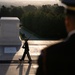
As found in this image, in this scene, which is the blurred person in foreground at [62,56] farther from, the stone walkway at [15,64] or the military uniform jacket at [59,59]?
A: the stone walkway at [15,64]

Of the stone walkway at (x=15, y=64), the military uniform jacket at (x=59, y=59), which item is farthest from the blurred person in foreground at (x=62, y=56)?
the stone walkway at (x=15, y=64)

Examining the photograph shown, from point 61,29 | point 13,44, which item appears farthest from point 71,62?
point 61,29

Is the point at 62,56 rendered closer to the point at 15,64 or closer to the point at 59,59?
the point at 59,59

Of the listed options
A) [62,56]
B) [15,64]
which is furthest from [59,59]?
[15,64]

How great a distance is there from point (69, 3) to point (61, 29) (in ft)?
80.9

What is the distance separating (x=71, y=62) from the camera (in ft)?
6.20

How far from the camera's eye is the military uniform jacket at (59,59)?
1.88 metres

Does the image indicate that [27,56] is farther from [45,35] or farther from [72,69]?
[72,69]

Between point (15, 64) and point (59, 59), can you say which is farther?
point (15, 64)

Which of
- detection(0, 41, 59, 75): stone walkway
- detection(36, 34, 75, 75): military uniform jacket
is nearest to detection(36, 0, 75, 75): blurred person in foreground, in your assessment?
detection(36, 34, 75, 75): military uniform jacket

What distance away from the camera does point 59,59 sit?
192cm

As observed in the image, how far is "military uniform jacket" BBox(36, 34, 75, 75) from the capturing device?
1.88 m

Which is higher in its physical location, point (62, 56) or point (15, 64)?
point (62, 56)

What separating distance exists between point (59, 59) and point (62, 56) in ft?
0.08
